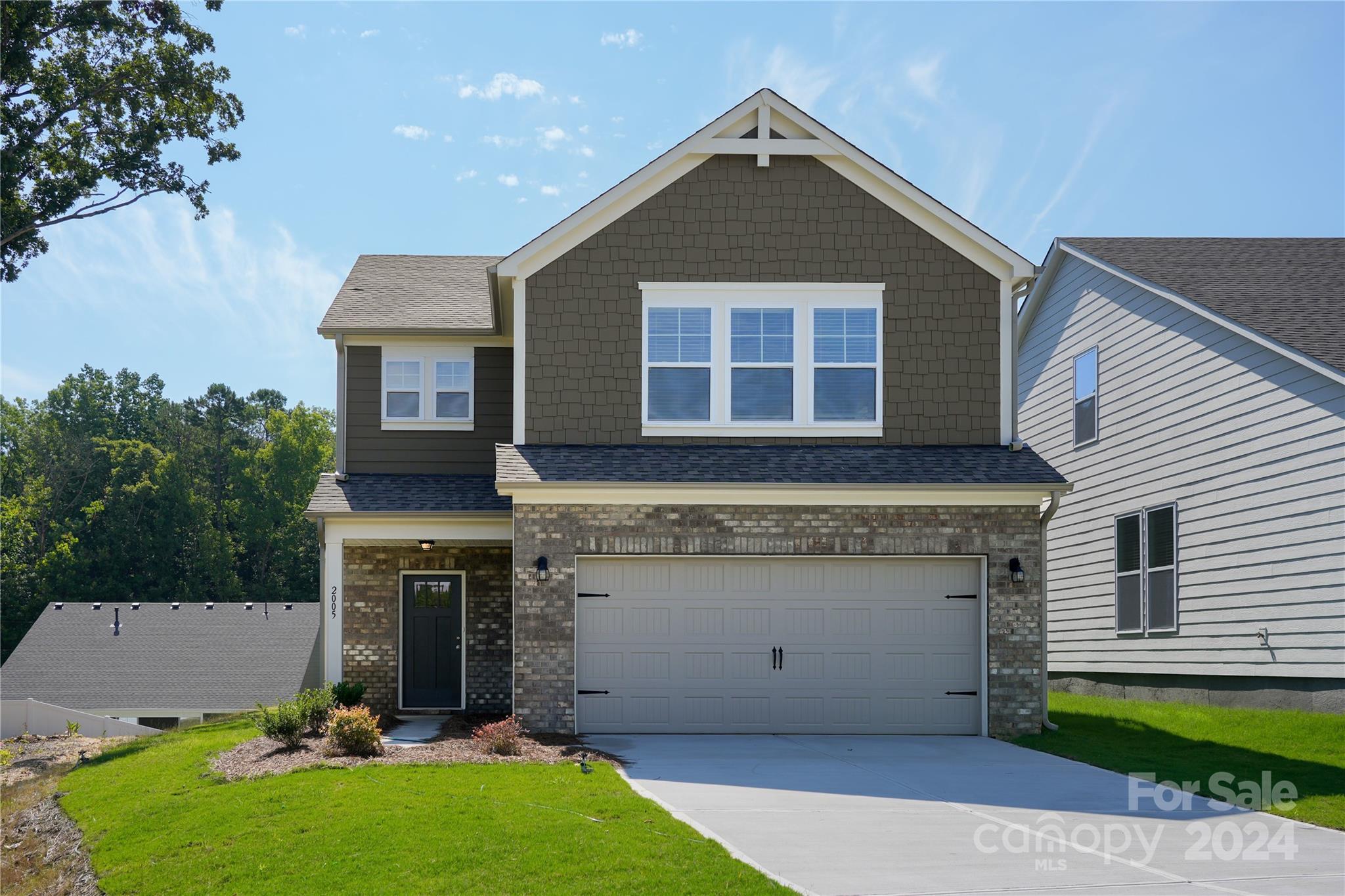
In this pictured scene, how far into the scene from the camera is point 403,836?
8695mm

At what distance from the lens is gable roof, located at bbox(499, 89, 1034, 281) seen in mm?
15398

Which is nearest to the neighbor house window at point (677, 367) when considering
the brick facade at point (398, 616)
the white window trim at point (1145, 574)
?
the brick facade at point (398, 616)

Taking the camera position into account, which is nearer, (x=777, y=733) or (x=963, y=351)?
(x=777, y=733)

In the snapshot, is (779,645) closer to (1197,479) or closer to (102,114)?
(1197,479)

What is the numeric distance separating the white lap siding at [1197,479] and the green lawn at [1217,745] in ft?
2.83

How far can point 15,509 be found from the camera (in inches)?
1982

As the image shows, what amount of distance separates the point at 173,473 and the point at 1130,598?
43.3m

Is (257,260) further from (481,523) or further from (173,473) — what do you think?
(481,523)

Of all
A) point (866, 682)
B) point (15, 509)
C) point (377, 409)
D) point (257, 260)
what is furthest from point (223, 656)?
point (15, 509)

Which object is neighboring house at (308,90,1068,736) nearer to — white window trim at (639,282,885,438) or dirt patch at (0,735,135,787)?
white window trim at (639,282,885,438)

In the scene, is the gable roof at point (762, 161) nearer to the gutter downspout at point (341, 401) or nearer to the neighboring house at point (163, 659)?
the gutter downspout at point (341, 401)

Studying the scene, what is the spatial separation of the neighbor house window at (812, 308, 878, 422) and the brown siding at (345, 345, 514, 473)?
4.93m

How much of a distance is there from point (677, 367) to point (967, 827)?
763cm

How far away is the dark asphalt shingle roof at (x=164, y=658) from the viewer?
27156 mm
